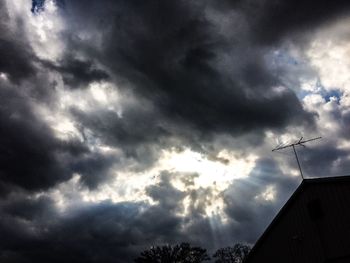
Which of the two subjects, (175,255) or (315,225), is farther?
(175,255)

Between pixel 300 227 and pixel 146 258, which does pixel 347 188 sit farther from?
pixel 146 258

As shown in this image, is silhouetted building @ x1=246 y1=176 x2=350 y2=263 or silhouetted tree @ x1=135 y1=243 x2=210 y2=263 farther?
silhouetted tree @ x1=135 y1=243 x2=210 y2=263

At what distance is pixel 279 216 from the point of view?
74.4ft

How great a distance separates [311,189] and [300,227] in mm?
2807

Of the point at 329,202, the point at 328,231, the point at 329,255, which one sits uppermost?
the point at 329,202

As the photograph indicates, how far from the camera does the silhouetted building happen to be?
59.1 feet

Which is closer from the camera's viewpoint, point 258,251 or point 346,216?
point 346,216

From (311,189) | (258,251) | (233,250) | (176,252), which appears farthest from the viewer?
(233,250)

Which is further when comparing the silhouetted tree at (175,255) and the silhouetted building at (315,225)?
the silhouetted tree at (175,255)

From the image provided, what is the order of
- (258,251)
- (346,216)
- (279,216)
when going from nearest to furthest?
(346,216)
(279,216)
(258,251)

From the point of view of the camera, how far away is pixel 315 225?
63.6 feet

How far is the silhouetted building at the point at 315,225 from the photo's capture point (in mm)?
18016

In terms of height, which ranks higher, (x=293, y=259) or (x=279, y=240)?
(x=279, y=240)

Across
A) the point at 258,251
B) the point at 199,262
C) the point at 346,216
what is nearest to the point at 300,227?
the point at 346,216
